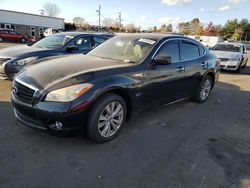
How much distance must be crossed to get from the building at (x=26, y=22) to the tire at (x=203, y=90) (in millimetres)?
37010

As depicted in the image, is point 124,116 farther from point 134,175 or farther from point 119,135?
point 134,175

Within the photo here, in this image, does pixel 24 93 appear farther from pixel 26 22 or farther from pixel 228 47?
pixel 26 22

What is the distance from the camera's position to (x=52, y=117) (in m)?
3.04

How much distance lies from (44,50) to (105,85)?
12.7ft

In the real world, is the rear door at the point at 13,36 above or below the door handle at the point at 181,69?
above

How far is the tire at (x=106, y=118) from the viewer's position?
327cm

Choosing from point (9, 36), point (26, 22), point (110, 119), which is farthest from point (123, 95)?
point (26, 22)

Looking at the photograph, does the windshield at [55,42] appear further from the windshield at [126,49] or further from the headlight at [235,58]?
the headlight at [235,58]

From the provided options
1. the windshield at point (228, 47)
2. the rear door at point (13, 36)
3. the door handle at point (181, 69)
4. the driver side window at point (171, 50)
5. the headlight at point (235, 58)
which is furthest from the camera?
the rear door at point (13, 36)

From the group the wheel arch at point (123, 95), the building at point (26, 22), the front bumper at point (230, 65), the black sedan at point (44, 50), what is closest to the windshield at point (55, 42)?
the black sedan at point (44, 50)

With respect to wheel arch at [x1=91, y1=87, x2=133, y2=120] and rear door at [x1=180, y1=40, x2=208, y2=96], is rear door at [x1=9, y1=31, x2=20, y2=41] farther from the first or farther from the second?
wheel arch at [x1=91, y1=87, x2=133, y2=120]

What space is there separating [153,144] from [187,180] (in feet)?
3.01

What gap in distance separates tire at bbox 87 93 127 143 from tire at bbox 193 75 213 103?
2706 mm

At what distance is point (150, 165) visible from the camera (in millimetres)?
3072
